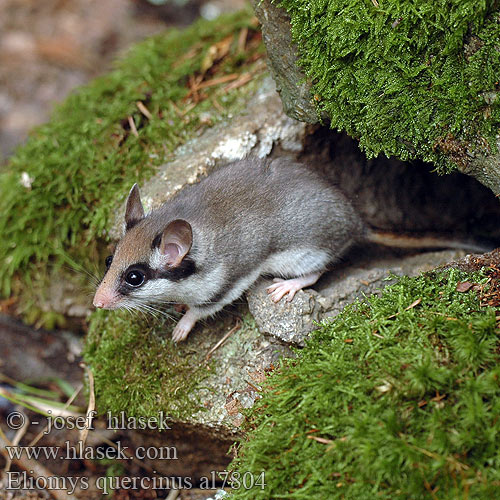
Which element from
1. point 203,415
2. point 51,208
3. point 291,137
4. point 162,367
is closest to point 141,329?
point 162,367

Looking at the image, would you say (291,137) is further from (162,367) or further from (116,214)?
(162,367)

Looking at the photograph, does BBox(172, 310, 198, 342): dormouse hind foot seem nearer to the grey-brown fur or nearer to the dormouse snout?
the grey-brown fur

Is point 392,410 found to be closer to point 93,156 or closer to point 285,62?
point 285,62

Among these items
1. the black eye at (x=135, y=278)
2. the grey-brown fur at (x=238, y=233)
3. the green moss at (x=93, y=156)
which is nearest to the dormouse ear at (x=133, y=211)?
the grey-brown fur at (x=238, y=233)

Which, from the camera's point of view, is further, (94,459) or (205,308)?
(94,459)

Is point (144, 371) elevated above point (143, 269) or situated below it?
below

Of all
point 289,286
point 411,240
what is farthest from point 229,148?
point 411,240
